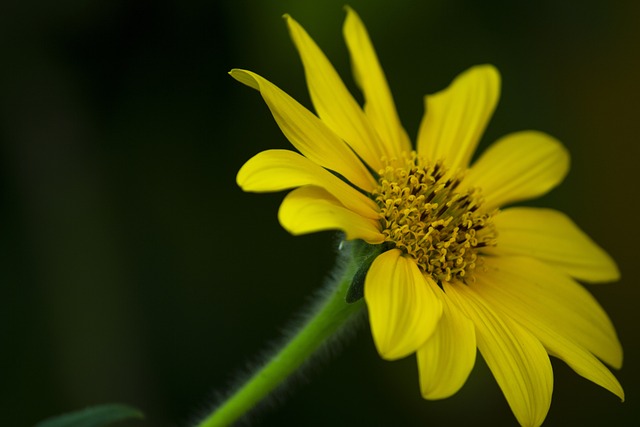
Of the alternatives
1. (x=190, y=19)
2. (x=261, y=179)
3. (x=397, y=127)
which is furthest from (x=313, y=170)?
(x=190, y=19)

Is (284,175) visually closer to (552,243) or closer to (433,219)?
(433,219)

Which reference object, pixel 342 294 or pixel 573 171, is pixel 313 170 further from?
pixel 573 171

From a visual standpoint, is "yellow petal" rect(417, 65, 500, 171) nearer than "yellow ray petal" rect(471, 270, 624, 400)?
No

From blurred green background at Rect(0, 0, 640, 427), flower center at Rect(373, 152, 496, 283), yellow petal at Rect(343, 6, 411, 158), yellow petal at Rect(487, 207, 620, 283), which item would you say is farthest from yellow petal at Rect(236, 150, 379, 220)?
blurred green background at Rect(0, 0, 640, 427)

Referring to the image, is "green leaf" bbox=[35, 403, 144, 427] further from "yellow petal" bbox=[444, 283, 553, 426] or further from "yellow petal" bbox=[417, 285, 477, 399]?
"yellow petal" bbox=[444, 283, 553, 426]

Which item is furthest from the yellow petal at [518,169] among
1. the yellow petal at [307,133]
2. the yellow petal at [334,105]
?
the yellow petal at [307,133]

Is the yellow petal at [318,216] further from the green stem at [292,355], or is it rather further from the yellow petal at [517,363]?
the yellow petal at [517,363]
